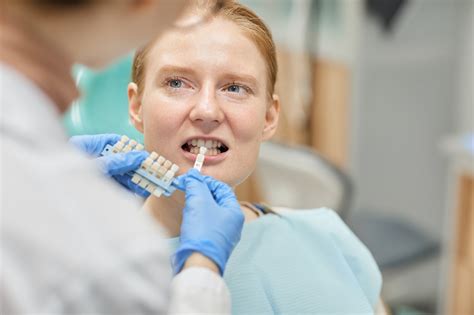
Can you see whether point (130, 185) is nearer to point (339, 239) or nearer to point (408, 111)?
point (339, 239)

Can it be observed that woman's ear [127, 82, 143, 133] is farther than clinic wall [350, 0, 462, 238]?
No

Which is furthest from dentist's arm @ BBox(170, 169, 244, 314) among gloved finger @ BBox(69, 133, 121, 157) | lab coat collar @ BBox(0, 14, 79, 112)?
lab coat collar @ BBox(0, 14, 79, 112)

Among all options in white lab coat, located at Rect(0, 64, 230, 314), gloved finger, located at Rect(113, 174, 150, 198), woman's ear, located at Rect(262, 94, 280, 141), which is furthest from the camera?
woman's ear, located at Rect(262, 94, 280, 141)

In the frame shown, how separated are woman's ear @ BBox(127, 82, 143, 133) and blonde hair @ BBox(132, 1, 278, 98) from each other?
10mm

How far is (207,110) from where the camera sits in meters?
0.91

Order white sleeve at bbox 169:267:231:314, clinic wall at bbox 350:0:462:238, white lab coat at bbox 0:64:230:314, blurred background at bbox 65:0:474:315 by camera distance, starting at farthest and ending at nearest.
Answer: clinic wall at bbox 350:0:462:238 → blurred background at bbox 65:0:474:315 → white sleeve at bbox 169:267:231:314 → white lab coat at bbox 0:64:230:314

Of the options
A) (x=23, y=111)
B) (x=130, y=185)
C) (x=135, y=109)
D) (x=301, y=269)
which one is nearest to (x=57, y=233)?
(x=23, y=111)

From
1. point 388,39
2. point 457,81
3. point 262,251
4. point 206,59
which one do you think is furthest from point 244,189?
point 457,81

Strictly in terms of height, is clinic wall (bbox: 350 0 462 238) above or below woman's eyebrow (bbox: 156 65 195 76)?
above

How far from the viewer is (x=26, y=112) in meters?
0.66

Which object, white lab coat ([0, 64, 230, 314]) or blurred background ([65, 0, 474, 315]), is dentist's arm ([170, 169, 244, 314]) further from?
blurred background ([65, 0, 474, 315])

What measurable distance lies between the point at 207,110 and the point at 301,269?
10.6 inches

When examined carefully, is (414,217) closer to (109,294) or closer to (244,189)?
(244,189)

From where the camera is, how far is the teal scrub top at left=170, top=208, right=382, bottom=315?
960 millimetres
